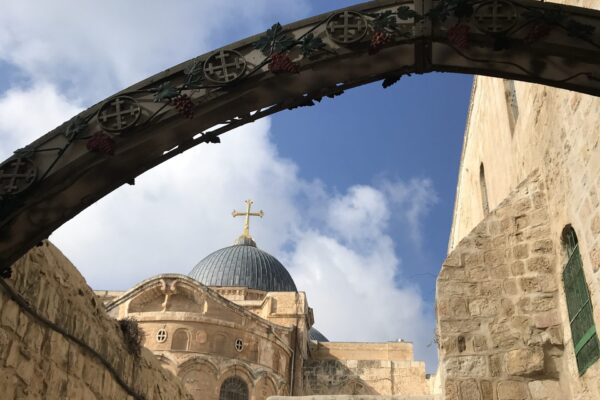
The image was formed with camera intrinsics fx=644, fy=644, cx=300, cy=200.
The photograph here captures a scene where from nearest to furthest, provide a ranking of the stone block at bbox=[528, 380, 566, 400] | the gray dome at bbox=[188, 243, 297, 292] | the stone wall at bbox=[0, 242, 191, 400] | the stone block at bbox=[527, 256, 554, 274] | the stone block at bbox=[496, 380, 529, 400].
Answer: the stone wall at bbox=[0, 242, 191, 400]
the stone block at bbox=[528, 380, 566, 400]
the stone block at bbox=[496, 380, 529, 400]
the stone block at bbox=[527, 256, 554, 274]
the gray dome at bbox=[188, 243, 297, 292]

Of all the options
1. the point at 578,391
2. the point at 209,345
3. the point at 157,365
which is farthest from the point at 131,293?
the point at 578,391

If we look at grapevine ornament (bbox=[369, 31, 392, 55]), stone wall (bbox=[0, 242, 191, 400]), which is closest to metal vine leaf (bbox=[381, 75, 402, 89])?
grapevine ornament (bbox=[369, 31, 392, 55])

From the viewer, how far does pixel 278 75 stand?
122 inches

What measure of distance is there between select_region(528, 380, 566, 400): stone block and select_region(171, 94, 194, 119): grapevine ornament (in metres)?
4.40

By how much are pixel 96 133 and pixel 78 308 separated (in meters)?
3.12

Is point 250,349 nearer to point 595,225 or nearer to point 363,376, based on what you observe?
point 363,376

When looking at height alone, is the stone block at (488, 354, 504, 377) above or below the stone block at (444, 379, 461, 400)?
above

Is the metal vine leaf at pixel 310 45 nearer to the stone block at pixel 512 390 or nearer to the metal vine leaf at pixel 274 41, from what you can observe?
the metal vine leaf at pixel 274 41

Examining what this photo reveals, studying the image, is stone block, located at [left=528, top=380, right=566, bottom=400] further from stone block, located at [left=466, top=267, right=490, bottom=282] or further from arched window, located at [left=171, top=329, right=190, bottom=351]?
arched window, located at [left=171, top=329, right=190, bottom=351]

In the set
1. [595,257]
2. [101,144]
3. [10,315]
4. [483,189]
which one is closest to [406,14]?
[101,144]

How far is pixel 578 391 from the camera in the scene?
217 inches

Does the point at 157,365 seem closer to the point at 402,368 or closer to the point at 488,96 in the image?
the point at 488,96

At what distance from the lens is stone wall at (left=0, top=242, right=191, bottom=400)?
4574mm

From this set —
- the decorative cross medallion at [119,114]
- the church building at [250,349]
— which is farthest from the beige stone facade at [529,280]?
the church building at [250,349]
